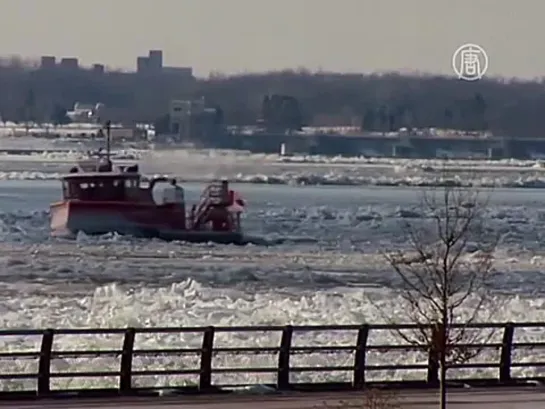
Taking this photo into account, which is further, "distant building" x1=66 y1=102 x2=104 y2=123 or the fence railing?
"distant building" x1=66 y1=102 x2=104 y2=123

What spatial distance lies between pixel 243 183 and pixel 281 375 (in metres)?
96.7

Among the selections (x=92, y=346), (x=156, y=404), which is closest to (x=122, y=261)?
(x=92, y=346)

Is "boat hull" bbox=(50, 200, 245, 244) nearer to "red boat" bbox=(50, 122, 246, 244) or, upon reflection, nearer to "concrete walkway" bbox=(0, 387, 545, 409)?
"red boat" bbox=(50, 122, 246, 244)

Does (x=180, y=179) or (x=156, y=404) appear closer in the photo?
(x=156, y=404)

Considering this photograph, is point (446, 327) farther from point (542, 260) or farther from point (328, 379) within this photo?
point (542, 260)

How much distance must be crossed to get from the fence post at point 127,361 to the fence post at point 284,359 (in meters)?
1.92

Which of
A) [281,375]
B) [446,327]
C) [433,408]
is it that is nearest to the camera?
[446,327]

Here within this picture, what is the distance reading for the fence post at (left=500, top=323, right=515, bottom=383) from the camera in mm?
20719

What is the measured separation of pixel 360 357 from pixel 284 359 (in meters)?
0.96

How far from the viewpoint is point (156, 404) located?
1836 centimetres

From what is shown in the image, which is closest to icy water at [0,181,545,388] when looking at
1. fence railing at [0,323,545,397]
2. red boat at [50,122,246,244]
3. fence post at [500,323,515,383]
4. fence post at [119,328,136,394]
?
fence railing at [0,323,545,397]

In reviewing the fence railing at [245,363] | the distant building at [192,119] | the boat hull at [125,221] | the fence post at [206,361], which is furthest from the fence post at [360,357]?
the distant building at [192,119]

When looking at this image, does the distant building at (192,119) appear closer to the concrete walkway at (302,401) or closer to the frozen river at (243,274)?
the frozen river at (243,274)

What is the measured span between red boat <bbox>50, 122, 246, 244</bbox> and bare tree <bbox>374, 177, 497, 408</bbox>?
8257 mm
